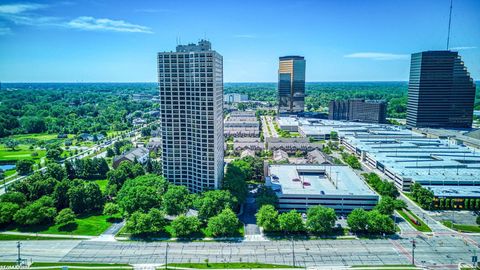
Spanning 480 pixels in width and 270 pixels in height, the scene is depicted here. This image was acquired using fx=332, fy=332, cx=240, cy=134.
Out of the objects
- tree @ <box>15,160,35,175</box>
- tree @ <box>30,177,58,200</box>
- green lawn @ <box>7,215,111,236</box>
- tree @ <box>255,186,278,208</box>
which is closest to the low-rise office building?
tree @ <box>255,186,278,208</box>

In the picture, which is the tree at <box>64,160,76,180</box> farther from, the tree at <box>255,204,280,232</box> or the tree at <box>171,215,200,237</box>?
the tree at <box>255,204,280,232</box>

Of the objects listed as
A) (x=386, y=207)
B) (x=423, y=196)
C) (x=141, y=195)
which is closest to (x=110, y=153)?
(x=141, y=195)

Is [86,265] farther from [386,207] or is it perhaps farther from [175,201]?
[386,207]

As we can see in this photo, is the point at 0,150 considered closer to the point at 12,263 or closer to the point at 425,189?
the point at 12,263

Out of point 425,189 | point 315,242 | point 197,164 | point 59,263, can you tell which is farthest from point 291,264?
point 425,189

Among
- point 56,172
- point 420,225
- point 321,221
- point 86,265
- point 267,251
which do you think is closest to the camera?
point 86,265

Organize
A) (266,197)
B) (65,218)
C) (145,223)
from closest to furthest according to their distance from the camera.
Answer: (145,223), (65,218), (266,197)

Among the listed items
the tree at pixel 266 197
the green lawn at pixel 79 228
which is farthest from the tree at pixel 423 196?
the green lawn at pixel 79 228
